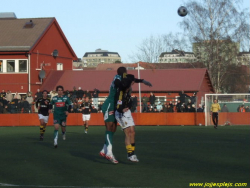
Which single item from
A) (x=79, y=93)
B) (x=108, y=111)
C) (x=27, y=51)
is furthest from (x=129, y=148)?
(x=27, y=51)

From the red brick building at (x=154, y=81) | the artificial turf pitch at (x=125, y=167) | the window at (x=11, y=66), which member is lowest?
the artificial turf pitch at (x=125, y=167)

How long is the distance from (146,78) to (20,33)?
1305cm

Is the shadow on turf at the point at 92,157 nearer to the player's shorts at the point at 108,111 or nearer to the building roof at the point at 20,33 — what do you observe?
the player's shorts at the point at 108,111

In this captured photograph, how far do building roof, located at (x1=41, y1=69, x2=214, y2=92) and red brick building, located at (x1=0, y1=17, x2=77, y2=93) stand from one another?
1594 mm

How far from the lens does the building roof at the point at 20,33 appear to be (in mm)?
53750

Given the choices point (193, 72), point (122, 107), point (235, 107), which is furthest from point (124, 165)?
point (193, 72)

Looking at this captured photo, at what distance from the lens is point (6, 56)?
53.9m

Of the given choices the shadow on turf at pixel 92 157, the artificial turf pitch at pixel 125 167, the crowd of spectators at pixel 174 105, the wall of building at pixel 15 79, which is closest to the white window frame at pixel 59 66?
the wall of building at pixel 15 79

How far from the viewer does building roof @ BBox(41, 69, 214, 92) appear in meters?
51.4

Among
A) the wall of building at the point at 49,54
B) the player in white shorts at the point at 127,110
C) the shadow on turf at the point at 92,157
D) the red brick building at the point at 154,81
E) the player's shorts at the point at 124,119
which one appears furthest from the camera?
the wall of building at the point at 49,54

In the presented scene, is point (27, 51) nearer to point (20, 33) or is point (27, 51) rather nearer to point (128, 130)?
point (20, 33)

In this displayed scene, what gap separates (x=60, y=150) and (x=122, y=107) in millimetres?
4483

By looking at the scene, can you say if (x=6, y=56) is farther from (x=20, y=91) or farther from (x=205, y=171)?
(x=205, y=171)

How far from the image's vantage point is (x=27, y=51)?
53.4m
